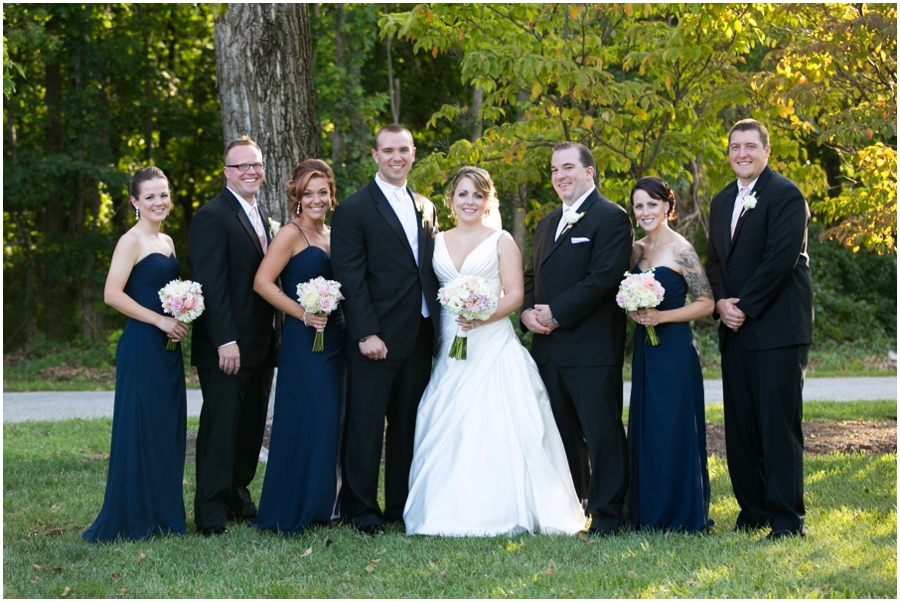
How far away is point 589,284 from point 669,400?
0.87 meters

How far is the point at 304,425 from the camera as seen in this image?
5496 millimetres

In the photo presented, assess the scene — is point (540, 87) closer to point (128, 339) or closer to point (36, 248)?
point (128, 339)

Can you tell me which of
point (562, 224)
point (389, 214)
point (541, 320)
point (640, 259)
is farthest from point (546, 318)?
point (389, 214)

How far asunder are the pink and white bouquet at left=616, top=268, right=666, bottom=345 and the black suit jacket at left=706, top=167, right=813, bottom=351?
491 mm

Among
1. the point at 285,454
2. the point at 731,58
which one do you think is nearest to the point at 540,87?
the point at 731,58

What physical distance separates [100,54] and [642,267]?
49.7 ft

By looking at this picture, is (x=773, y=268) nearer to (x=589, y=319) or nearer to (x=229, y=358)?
(x=589, y=319)

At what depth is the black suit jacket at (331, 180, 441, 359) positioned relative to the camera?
5.36 metres

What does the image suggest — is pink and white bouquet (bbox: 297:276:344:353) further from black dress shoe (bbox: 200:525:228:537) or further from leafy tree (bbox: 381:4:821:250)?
leafy tree (bbox: 381:4:821:250)

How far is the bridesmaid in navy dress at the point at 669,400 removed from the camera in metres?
5.21

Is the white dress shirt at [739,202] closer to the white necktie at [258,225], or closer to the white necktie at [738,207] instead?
the white necktie at [738,207]

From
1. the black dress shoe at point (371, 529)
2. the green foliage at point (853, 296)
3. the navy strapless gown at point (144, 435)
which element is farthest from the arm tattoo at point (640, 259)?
the green foliage at point (853, 296)

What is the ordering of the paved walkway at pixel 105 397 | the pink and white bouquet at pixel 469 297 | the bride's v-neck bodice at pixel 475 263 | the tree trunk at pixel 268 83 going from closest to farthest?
the pink and white bouquet at pixel 469 297, the bride's v-neck bodice at pixel 475 263, the tree trunk at pixel 268 83, the paved walkway at pixel 105 397

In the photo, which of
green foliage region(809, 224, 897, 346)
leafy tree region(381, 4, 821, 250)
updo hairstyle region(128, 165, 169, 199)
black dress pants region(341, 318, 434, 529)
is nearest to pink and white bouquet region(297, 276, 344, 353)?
black dress pants region(341, 318, 434, 529)
